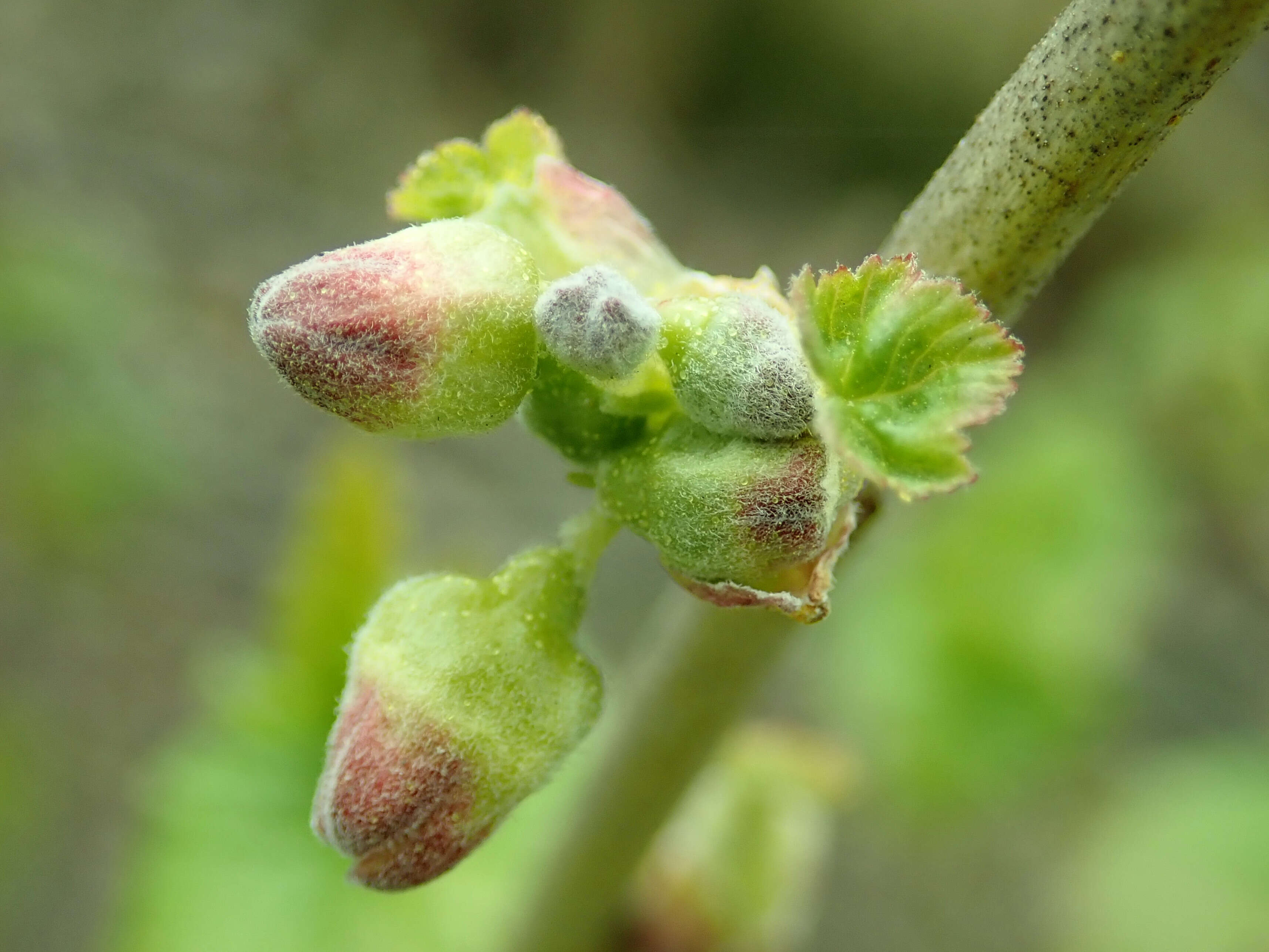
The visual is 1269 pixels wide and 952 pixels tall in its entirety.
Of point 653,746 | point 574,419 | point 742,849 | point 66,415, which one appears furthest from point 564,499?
point 574,419

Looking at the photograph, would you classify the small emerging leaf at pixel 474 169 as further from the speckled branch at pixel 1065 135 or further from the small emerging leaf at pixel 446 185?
the speckled branch at pixel 1065 135

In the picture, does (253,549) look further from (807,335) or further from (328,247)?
(807,335)

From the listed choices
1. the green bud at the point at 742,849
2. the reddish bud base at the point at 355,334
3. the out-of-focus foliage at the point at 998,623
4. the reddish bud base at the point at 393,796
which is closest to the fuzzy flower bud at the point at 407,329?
the reddish bud base at the point at 355,334

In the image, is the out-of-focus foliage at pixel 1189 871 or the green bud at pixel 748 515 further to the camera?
the out-of-focus foliage at pixel 1189 871

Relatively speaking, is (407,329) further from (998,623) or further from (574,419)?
(998,623)

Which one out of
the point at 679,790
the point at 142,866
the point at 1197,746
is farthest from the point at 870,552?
the point at 679,790
